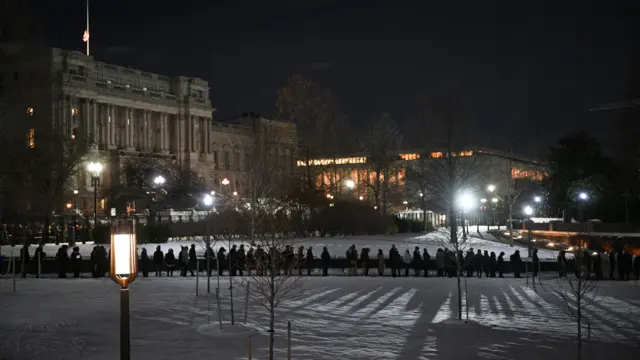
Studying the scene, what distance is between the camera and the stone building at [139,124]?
8256 centimetres

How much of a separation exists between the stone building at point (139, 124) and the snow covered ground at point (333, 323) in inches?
1560

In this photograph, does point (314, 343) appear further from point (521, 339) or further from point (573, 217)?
point (573, 217)

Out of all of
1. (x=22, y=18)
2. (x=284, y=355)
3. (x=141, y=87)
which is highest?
(x=141, y=87)

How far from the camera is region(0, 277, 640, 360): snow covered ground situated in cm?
1680

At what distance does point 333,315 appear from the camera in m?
21.7

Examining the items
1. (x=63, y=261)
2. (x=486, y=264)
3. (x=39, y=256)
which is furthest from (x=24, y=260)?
(x=486, y=264)

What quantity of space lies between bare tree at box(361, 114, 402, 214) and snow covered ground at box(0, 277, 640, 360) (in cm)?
3906

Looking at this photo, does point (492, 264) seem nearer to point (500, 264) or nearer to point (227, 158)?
point (500, 264)

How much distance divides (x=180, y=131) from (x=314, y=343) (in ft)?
293

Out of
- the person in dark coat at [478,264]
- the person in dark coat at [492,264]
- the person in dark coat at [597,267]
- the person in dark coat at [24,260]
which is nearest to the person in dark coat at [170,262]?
the person in dark coat at [24,260]

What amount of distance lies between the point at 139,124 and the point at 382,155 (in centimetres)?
4255

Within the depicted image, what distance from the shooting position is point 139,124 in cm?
9900

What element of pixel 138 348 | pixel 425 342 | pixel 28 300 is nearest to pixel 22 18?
pixel 28 300

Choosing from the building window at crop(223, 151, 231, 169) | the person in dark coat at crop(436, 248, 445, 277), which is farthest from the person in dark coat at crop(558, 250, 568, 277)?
the building window at crop(223, 151, 231, 169)
